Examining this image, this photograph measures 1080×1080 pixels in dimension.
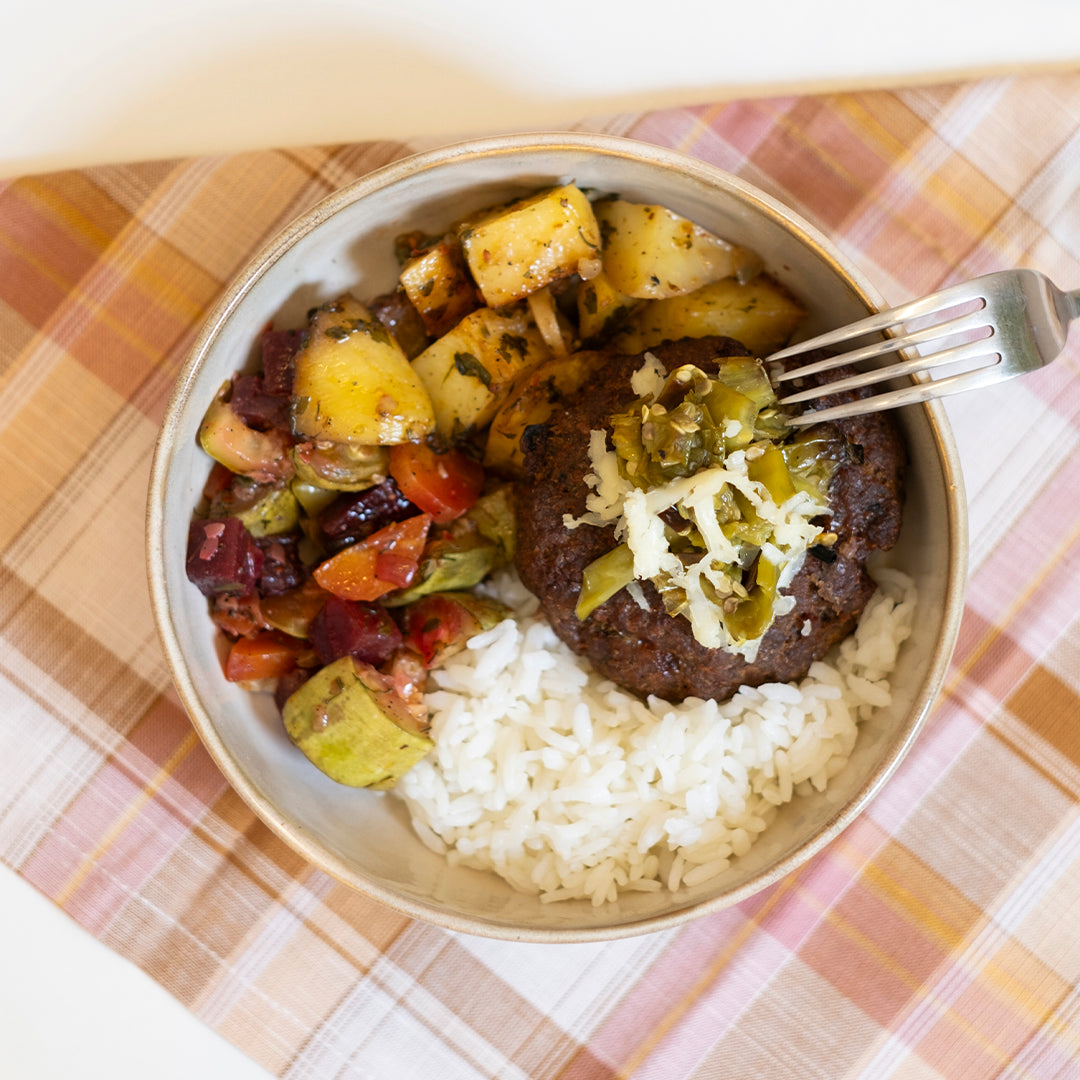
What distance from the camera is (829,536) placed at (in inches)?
87.9

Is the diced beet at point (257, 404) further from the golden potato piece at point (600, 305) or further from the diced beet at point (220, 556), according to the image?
the golden potato piece at point (600, 305)

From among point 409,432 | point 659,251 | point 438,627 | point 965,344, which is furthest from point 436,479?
point 965,344

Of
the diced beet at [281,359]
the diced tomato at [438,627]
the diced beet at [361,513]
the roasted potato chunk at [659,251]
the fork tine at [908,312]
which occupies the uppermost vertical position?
the fork tine at [908,312]

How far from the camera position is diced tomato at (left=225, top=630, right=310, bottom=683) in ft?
8.27

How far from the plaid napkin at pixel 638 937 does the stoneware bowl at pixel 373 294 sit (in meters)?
0.32

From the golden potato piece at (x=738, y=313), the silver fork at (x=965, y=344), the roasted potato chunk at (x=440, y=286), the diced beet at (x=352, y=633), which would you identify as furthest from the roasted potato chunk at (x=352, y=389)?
the silver fork at (x=965, y=344)

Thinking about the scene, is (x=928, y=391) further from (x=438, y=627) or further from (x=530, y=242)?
(x=438, y=627)

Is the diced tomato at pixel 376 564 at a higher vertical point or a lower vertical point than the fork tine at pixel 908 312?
lower

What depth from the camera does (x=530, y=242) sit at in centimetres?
236

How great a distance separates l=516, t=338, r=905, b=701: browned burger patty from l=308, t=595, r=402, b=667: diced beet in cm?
41

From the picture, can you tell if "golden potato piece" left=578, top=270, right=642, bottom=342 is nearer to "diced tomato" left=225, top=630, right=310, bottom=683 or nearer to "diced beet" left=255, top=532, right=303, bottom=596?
"diced beet" left=255, top=532, right=303, bottom=596

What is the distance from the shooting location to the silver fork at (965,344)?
82.0 inches

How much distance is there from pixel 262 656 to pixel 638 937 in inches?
53.1

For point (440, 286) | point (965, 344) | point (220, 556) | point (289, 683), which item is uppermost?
point (965, 344)
